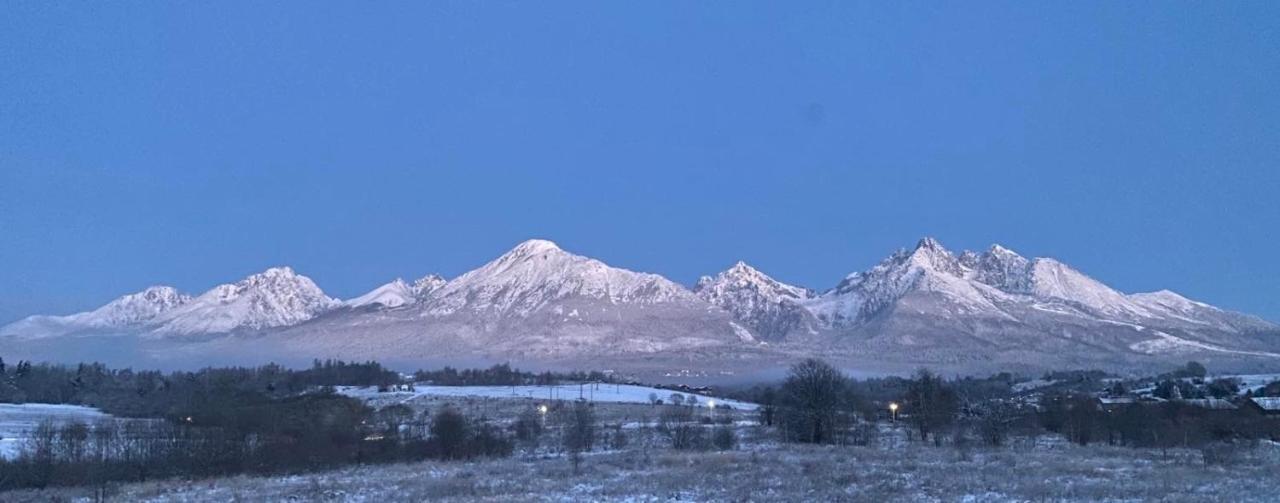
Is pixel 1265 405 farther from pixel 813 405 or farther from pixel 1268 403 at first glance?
pixel 813 405

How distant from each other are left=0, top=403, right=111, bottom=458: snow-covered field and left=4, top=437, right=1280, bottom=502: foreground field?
22.5 m

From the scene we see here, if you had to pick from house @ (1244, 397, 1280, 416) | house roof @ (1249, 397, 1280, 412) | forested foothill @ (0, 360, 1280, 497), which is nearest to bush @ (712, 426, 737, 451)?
forested foothill @ (0, 360, 1280, 497)

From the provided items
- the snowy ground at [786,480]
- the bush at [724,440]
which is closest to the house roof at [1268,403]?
the snowy ground at [786,480]

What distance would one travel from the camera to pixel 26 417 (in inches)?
3691

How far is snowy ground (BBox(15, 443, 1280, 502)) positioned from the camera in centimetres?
3169

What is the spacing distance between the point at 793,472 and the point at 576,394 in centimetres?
11017

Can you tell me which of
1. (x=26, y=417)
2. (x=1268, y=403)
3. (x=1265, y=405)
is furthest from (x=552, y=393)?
(x=1265, y=405)

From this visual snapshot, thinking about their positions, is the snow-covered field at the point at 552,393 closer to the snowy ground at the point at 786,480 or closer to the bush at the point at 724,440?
the bush at the point at 724,440

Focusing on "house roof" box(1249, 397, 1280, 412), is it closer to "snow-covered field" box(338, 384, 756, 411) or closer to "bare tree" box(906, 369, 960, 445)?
"bare tree" box(906, 369, 960, 445)

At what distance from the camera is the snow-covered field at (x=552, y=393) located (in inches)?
5458

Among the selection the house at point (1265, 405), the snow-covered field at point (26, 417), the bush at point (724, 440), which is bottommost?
the bush at point (724, 440)

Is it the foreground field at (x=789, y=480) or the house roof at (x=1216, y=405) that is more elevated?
the house roof at (x=1216, y=405)

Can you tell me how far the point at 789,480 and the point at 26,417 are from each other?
83228 millimetres

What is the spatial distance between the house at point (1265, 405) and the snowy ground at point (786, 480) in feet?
120
